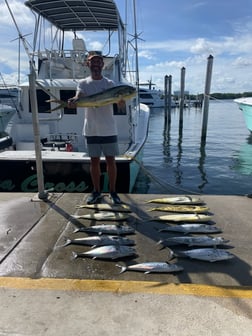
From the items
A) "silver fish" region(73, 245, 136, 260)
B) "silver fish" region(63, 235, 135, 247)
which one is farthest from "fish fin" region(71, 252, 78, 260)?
"silver fish" region(63, 235, 135, 247)

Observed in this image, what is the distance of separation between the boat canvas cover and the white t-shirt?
4.74 metres

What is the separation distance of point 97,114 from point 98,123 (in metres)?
0.11

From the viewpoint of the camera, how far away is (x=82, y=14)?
351 inches

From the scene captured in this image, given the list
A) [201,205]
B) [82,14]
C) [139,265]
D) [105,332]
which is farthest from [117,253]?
[82,14]

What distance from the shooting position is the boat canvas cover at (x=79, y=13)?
7930mm

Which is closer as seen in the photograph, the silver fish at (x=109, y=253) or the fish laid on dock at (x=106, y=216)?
the silver fish at (x=109, y=253)

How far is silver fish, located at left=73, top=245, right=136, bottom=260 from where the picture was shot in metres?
2.84

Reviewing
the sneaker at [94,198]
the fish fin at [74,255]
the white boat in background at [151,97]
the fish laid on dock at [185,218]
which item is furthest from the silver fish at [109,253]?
the white boat in background at [151,97]

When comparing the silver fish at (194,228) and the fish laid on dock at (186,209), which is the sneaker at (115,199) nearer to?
the fish laid on dock at (186,209)

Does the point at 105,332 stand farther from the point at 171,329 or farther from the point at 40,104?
the point at 40,104

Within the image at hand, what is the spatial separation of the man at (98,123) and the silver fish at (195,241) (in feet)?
3.85

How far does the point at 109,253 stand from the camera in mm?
2854

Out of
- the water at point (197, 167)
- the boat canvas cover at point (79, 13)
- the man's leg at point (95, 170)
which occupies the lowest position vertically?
the water at point (197, 167)

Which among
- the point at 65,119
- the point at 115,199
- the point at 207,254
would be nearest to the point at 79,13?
the point at 65,119
